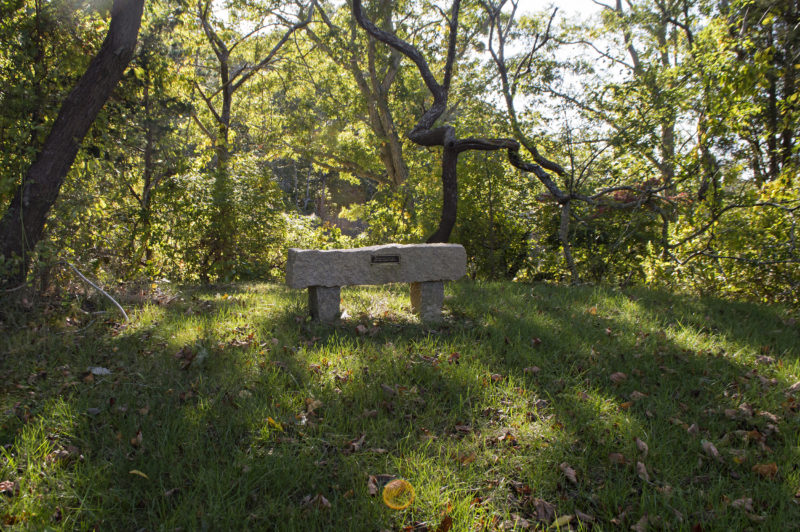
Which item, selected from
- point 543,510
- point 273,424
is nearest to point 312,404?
point 273,424

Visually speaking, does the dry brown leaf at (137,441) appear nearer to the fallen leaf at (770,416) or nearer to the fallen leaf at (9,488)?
the fallen leaf at (9,488)

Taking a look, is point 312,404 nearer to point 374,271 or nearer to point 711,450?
point 374,271

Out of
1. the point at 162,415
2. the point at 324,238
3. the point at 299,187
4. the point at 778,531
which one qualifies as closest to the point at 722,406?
the point at 778,531

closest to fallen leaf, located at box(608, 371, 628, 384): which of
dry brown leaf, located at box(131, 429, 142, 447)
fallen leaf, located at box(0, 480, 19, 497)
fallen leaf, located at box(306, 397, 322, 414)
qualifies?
fallen leaf, located at box(306, 397, 322, 414)

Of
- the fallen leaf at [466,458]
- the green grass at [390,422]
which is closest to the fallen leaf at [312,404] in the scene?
the green grass at [390,422]

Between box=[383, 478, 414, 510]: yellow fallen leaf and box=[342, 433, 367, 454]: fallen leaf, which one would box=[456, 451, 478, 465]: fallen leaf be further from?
box=[342, 433, 367, 454]: fallen leaf

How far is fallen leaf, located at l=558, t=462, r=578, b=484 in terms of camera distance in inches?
93.9

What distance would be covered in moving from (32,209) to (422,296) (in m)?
4.08

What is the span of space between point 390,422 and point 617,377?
182cm

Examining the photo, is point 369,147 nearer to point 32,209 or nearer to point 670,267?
point 670,267

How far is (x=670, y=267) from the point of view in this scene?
277 inches

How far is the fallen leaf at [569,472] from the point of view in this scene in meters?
2.39

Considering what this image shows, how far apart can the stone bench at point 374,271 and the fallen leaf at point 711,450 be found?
2646 millimetres

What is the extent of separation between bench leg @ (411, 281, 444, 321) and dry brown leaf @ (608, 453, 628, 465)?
2500mm
